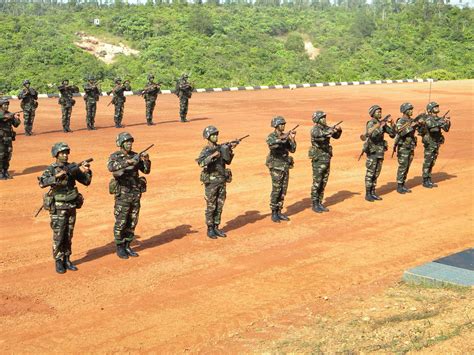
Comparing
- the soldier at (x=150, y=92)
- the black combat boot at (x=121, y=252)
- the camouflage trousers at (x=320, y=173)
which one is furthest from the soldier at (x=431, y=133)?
the soldier at (x=150, y=92)

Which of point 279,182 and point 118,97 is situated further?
point 118,97

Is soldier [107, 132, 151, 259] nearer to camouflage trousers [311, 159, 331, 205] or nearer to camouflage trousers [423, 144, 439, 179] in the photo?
camouflage trousers [311, 159, 331, 205]

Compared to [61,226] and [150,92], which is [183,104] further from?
[61,226]

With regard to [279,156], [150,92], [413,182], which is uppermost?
[150,92]

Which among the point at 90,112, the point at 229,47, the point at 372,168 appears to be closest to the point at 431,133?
the point at 372,168

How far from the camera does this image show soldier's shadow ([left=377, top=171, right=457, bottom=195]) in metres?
16.2

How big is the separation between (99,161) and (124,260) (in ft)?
29.4

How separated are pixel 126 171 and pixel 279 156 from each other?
3553mm

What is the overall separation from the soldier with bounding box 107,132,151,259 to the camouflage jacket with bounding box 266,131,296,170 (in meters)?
2.96

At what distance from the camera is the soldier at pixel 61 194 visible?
987cm

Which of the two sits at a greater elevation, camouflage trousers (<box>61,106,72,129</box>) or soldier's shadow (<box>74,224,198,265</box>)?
camouflage trousers (<box>61,106,72,129</box>)

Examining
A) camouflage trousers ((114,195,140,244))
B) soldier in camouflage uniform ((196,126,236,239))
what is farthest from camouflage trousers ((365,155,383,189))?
camouflage trousers ((114,195,140,244))

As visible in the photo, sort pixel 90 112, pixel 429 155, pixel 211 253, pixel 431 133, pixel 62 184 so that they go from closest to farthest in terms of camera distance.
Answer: pixel 62 184 → pixel 211 253 → pixel 431 133 → pixel 429 155 → pixel 90 112

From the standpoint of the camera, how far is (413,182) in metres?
17.1
